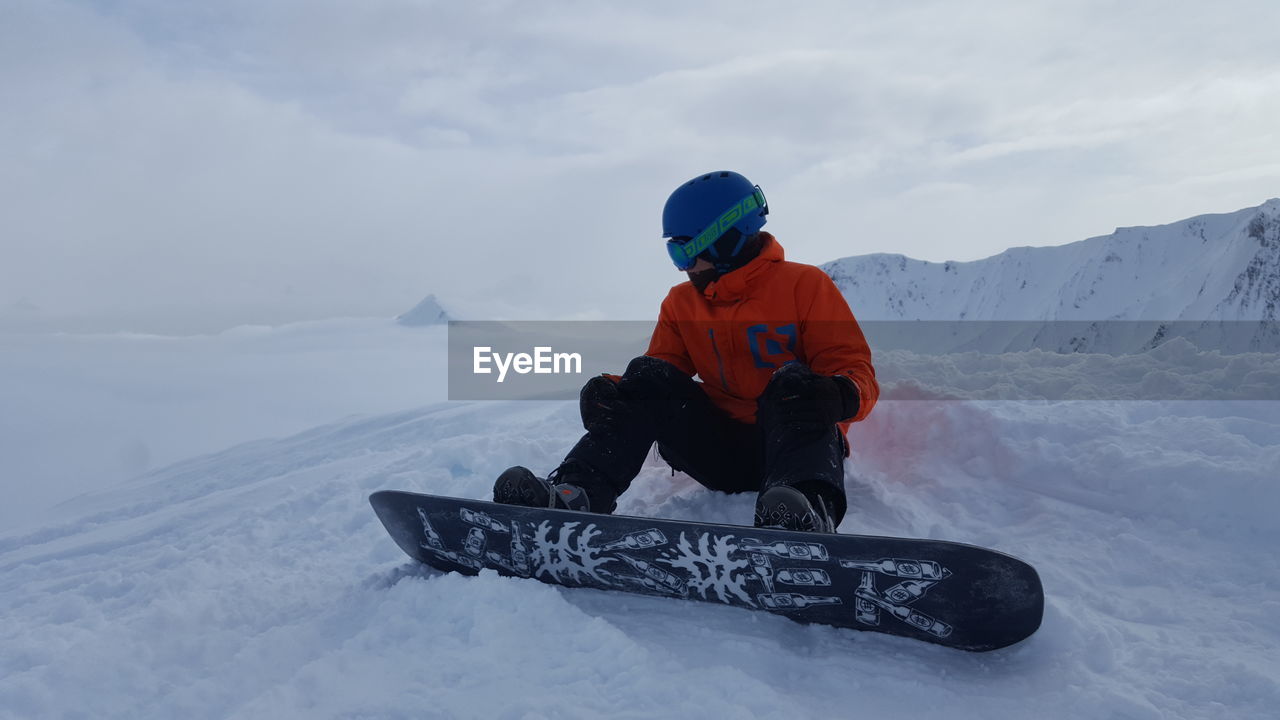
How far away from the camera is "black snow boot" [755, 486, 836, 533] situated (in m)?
2.44

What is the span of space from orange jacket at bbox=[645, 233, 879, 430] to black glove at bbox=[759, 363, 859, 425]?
4.7 inches

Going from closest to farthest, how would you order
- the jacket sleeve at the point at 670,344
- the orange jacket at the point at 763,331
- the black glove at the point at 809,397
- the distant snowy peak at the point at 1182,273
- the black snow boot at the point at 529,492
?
the black glove at the point at 809,397, the black snow boot at the point at 529,492, the orange jacket at the point at 763,331, the jacket sleeve at the point at 670,344, the distant snowy peak at the point at 1182,273

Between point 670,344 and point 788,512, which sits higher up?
point 670,344

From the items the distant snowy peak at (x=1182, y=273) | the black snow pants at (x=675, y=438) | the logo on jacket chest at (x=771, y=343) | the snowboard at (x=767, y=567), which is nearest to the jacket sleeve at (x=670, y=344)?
the black snow pants at (x=675, y=438)

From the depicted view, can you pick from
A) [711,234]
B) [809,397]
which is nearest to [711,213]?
[711,234]

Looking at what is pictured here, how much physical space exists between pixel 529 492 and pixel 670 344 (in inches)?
47.7

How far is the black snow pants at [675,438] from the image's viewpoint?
279 cm

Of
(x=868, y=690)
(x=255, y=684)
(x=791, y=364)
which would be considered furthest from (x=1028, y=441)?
(x=255, y=684)

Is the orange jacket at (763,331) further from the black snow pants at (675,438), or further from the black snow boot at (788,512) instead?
the black snow boot at (788,512)

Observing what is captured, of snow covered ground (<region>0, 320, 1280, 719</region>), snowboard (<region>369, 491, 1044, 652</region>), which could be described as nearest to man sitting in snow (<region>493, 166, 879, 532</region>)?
snowboard (<region>369, 491, 1044, 652</region>)

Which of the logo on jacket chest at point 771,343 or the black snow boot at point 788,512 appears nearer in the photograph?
the black snow boot at point 788,512

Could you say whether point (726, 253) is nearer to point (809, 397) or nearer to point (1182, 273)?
point (809, 397)

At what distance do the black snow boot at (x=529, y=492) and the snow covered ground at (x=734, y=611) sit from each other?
1.15ft

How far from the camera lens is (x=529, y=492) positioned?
287 cm
